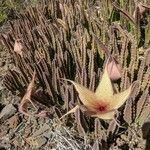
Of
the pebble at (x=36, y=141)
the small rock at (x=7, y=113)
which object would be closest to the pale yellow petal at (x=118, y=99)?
the pebble at (x=36, y=141)

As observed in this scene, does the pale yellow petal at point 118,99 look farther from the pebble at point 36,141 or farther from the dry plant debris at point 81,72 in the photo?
the pebble at point 36,141

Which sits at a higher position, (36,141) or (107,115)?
(107,115)

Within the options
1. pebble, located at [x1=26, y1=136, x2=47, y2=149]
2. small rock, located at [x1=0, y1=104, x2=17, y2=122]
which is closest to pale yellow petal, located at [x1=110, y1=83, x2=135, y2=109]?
pebble, located at [x1=26, y1=136, x2=47, y2=149]

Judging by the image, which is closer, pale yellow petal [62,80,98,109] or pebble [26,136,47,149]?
pale yellow petal [62,80,98,109]

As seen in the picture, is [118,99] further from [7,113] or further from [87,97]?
[7,113]

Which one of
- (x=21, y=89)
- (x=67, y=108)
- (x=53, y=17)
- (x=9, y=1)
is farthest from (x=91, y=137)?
(x=9, y=1)

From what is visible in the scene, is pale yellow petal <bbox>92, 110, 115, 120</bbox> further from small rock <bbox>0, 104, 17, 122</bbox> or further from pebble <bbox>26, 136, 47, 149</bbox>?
small rock <bbox>0, 104, 17, 122</bbox>

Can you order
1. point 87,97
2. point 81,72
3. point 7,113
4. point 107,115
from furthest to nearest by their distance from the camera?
1. point 7,113
2. point 81,72
3. point 87,97
4. point 107,115

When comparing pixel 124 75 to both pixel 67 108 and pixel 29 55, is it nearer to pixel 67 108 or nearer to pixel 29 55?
pixel 67 108

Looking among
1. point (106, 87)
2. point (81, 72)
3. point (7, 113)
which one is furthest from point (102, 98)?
point (7, 113)
